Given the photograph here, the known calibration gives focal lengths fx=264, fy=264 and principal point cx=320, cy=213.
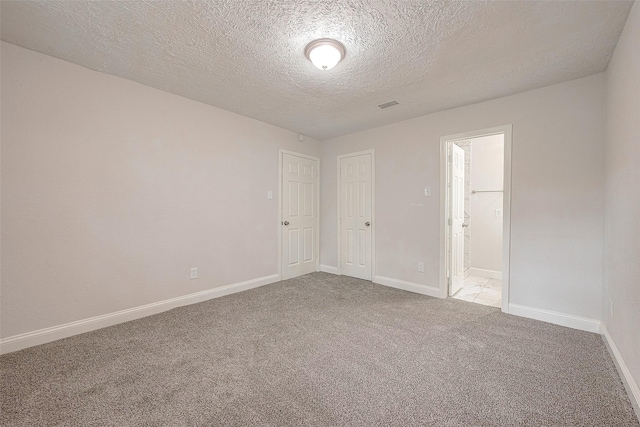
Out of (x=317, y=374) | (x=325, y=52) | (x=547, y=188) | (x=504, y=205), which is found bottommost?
(x=317, y=374)

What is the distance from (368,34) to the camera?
1.91 meters

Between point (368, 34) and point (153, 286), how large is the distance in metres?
3.14

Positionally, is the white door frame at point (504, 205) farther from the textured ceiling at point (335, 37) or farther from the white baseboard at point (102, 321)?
the white baseboard at point (102, 321)

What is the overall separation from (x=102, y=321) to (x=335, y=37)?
3.24 metres

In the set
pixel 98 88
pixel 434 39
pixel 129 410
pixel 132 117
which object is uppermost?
pixel 434 39

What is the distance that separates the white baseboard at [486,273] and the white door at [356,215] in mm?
1993

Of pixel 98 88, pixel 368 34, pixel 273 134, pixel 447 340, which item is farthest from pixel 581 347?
pixel 98 88

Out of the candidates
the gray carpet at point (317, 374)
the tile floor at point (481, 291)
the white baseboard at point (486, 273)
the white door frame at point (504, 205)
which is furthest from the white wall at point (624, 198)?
the white baseboard at point (486, 273)

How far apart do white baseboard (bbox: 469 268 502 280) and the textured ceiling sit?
9.72ft

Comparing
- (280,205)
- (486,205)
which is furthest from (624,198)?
(280,205)

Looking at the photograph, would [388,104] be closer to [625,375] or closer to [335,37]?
[335,37]

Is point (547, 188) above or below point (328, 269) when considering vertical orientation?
above

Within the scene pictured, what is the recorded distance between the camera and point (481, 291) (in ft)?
12.3

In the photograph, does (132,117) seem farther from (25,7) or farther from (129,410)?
(129,410)
